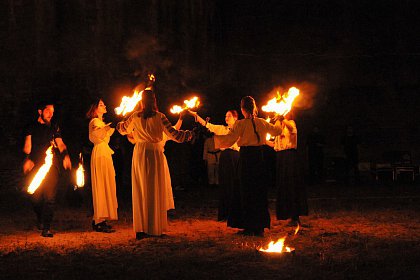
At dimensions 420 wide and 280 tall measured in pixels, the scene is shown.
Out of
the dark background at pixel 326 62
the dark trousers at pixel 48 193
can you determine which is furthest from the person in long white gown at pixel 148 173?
the dark background at pixel 326 62

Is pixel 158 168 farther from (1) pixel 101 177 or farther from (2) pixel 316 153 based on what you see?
(2) pixel 316 153

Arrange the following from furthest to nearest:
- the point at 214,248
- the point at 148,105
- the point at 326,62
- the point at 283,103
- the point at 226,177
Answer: the point at 326,62, the point at 226,177, the point at 283,103, the point at 148,105, the point at 214,248

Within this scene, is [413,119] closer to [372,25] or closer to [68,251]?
[372,25]

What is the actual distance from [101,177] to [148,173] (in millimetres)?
1208

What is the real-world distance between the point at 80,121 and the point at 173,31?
14.2ft

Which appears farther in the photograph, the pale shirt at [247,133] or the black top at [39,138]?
the black top at [39,138]

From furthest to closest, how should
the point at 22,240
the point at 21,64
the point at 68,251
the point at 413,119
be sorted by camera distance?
the point at 413,119, the point at 21,64, the point at 22,240, the point at 68,251

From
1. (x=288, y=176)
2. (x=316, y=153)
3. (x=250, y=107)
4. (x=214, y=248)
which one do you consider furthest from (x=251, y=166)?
(x=316, y=153)

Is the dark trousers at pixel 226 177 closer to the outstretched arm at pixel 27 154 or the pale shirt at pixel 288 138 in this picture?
the pale shirt at pixel 288 138

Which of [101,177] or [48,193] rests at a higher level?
[101,177]

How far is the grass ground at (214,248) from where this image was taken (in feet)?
21.5

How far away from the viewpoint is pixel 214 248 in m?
8.03

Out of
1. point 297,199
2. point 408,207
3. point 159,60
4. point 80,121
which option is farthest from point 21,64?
point 408,207

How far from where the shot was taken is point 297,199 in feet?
34.0
